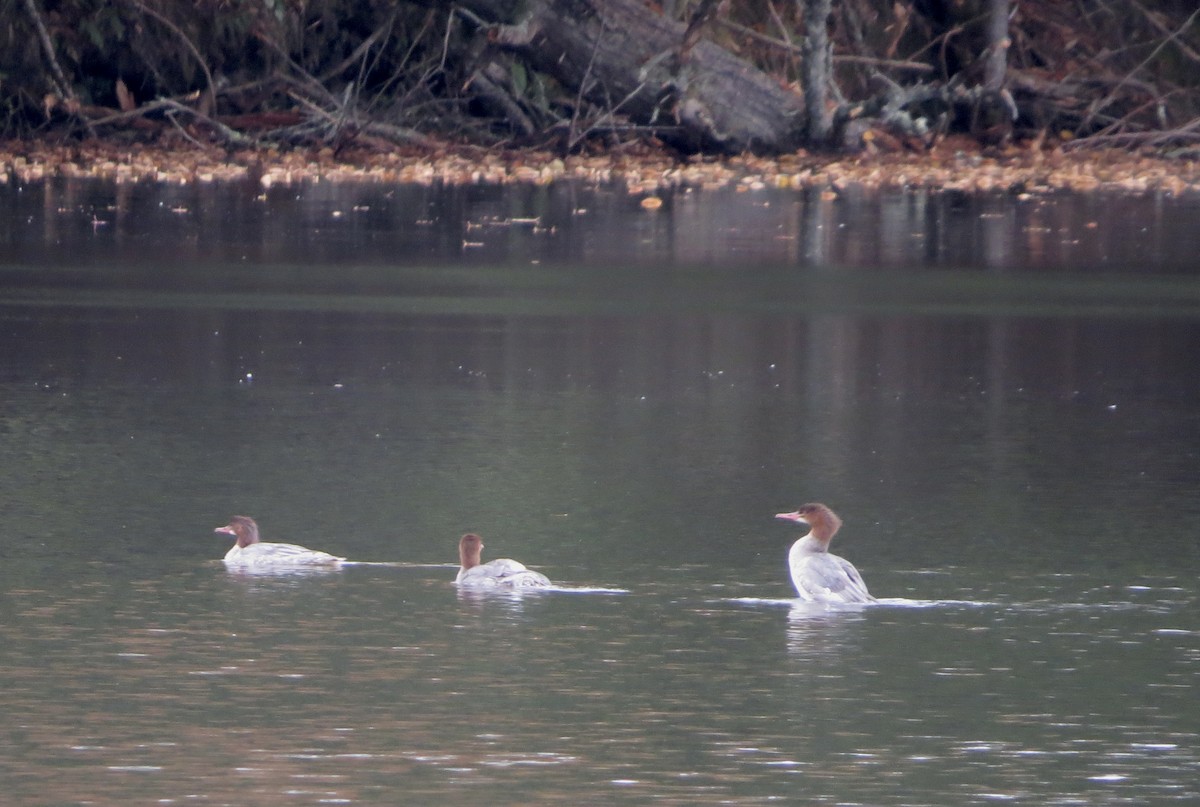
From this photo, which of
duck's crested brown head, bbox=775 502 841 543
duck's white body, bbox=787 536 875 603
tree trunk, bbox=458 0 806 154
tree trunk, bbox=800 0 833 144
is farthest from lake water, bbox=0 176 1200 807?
tree trunk, bbox=458 0 806 154

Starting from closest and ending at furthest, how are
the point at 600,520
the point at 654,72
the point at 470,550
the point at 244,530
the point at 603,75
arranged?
the point at 470,550 < the point at 244,530 < the point at 600,520 < the point at 654,72 < the point at 603,75

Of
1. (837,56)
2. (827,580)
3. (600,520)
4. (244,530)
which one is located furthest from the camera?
(837,56)

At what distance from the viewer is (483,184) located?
19.9m

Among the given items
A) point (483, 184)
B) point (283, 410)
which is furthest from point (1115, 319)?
point (483, 184)

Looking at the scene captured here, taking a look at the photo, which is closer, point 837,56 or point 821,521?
point 821,521

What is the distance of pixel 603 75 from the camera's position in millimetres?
22328

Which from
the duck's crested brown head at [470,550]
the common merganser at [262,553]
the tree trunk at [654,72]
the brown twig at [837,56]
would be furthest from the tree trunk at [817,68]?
the duck's crested brown head at [470,550]

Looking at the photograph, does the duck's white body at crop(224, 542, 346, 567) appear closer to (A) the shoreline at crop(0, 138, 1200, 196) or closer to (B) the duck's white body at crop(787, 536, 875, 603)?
(B) the duck's white body at crop(787, 536, 875, 603)

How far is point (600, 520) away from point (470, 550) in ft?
3.18

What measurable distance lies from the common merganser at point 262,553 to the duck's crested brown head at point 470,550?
1.41ft

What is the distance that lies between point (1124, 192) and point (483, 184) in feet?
18.4

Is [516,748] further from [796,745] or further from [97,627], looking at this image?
[97,627]

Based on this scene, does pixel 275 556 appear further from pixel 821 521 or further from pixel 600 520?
pixel 821 521

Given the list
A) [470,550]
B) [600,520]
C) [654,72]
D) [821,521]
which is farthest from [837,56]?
[470,550]
